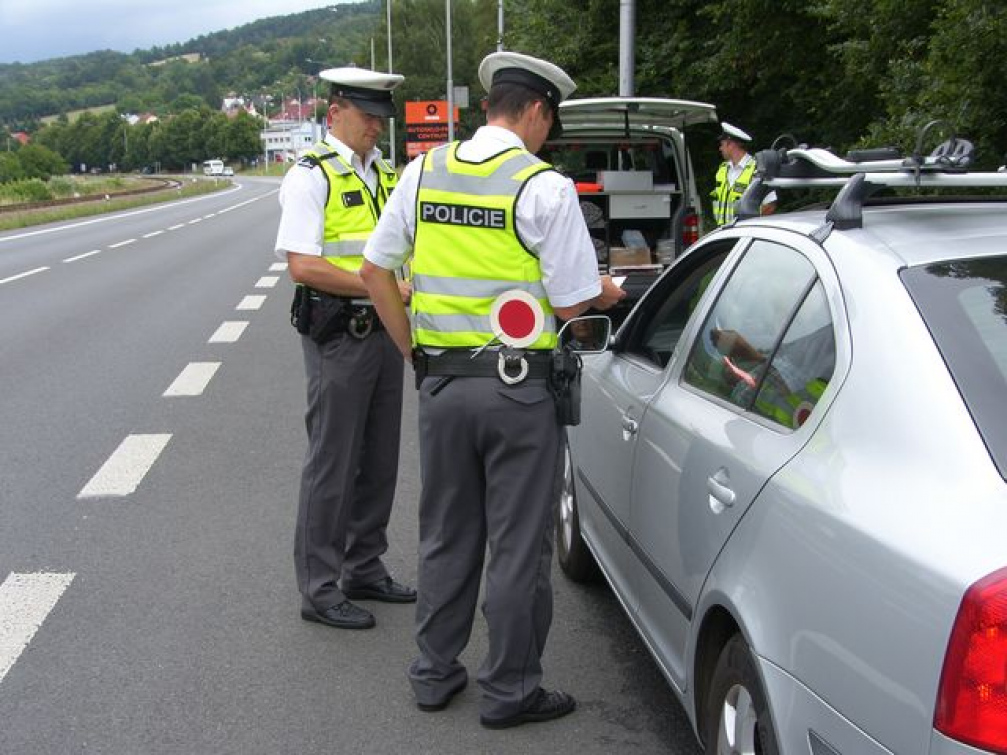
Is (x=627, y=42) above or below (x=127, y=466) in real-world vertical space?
above

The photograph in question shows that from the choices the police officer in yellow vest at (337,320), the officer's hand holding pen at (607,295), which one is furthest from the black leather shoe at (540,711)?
the officer's hand holding pen at (607,295)

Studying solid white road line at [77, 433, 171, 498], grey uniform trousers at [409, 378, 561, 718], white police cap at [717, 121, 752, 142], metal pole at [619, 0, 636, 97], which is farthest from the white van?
grey uniform trousers at [409, 378, 561, 718]

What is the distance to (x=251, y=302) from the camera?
1415 cm

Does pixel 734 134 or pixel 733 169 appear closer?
pixel 734 134

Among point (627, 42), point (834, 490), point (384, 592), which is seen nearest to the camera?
point (834, 490)

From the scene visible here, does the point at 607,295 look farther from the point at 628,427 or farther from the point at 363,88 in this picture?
the point at 363,88

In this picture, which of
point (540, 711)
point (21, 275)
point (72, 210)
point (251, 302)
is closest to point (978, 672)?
point (540, 711)

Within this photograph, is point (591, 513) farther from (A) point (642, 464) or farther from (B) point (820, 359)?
(B) point (820, 359)

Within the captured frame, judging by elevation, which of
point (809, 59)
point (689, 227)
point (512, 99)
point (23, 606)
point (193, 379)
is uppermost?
point (809, 59)

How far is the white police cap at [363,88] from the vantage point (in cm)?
420

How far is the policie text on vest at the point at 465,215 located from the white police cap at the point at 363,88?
1.07 meters

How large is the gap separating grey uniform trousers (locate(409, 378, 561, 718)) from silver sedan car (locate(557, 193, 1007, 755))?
296 mm

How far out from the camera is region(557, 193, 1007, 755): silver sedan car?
6.13 feet

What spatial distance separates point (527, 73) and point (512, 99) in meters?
0.08
